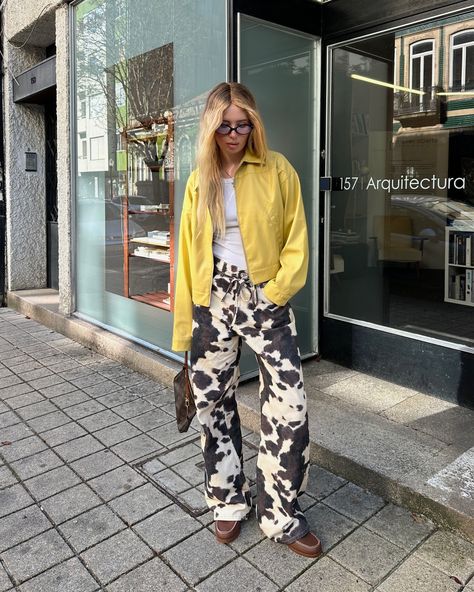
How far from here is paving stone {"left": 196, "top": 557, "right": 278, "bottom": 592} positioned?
7.47ft

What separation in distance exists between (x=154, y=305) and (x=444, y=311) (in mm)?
2371

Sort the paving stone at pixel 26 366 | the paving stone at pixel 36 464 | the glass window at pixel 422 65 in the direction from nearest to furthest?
the paving stone at pixel 36 464 → the glass window at pixel 422 65 → the paving stone at pixel 26 366

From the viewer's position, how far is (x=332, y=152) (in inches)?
171

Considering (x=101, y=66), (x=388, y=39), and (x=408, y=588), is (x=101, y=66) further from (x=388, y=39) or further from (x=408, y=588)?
(x=408, y=588)

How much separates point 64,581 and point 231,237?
1.58 m

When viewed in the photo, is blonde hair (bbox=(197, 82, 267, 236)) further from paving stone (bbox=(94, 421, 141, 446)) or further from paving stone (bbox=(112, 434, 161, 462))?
paving stone (bbox=(94, 421, 141, 446))

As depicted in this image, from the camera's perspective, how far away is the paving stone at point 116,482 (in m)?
3.00

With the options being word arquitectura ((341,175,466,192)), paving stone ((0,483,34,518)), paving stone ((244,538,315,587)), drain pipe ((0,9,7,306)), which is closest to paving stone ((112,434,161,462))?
paving stone ((0,483,34,518))

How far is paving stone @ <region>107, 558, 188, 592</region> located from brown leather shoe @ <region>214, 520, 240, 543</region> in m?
0.28

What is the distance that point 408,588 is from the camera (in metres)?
2.26

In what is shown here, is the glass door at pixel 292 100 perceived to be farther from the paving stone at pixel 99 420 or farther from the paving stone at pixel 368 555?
the paving stone at pixel 368 555

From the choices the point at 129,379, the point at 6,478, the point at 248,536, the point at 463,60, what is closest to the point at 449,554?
the point at 248,536

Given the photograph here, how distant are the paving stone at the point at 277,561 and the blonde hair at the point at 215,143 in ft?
4.59

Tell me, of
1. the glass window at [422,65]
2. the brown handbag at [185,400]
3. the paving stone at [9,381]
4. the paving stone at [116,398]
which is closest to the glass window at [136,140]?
the paving stone at [116,398]
